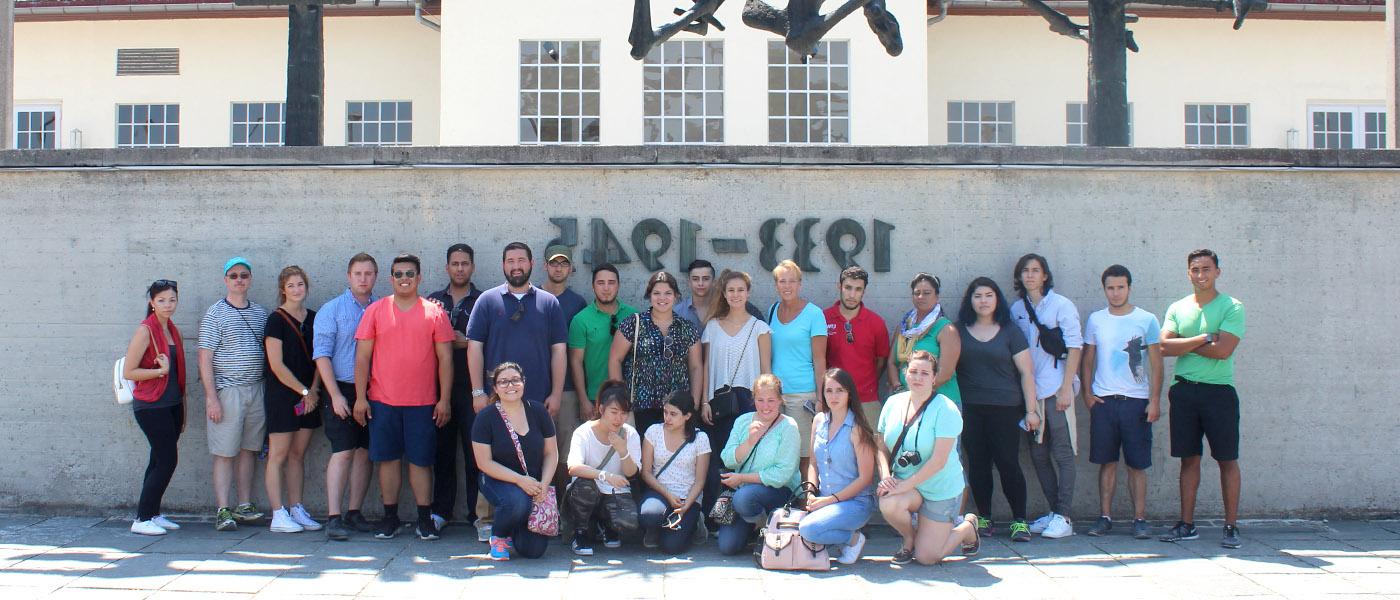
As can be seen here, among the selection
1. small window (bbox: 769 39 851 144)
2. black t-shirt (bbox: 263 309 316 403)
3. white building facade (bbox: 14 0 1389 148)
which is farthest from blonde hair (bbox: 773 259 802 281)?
white building facade (bbox: 14 0 1389 148)

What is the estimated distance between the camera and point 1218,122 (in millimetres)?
18391

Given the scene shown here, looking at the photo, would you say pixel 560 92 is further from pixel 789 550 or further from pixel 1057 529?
pixel 789 550

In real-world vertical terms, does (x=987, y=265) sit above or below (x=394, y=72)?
below

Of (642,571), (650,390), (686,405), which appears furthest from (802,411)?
(642,571)

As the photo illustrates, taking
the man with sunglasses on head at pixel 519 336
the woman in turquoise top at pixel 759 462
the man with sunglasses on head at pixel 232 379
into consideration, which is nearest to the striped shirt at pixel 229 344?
the man with sunglasses on head at pixel 232 379

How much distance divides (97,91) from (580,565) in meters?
15.9

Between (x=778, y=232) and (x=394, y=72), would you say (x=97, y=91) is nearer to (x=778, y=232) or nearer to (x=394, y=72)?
(x=394, y=72)

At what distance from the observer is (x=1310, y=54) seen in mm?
18391

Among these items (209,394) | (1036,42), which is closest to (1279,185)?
(209,394)

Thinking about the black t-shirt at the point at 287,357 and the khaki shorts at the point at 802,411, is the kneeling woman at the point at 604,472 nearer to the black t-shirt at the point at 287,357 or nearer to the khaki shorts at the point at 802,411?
the khaki shorts at the point at 802,411

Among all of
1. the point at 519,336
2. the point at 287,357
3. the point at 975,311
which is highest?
the point at 975,311

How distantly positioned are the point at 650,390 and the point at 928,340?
1.74 metres

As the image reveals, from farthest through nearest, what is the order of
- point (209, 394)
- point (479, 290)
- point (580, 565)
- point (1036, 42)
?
point (1036, 42) < point (479, 290) < point (209, 394) < point (580, 565)

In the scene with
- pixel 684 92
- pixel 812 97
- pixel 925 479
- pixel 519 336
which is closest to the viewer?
pixel 925 479
